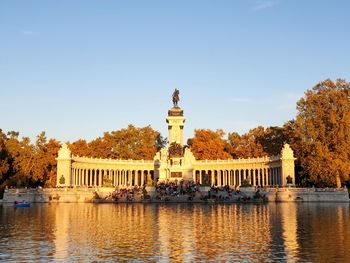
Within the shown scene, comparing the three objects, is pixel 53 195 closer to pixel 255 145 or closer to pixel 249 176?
pixel 249 176

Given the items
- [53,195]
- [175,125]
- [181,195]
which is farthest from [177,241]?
[175,125]

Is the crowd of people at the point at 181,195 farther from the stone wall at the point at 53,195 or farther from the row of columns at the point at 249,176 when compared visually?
the row of columns at the point at 249,176

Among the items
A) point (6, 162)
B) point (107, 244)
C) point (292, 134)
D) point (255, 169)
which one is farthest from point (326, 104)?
point (107, 244)

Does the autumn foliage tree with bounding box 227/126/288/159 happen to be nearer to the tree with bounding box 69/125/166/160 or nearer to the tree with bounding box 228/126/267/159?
the tree with bounding box 228/126/267/159

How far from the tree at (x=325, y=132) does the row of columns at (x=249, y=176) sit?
8.35m

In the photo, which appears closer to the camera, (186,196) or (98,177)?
(186,196)

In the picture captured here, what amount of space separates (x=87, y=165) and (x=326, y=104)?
151 ft

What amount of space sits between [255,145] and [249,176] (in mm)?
17912

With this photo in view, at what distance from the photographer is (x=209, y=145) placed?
109m

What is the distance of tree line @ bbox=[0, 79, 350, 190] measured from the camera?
73.0 metres

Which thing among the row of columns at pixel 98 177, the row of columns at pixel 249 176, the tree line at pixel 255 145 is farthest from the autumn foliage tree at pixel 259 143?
the row of columns at pixel 98 177

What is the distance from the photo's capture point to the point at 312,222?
30359mm

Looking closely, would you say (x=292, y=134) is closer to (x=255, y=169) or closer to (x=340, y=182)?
(x=255, y=169)

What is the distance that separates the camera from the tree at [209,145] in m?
109
